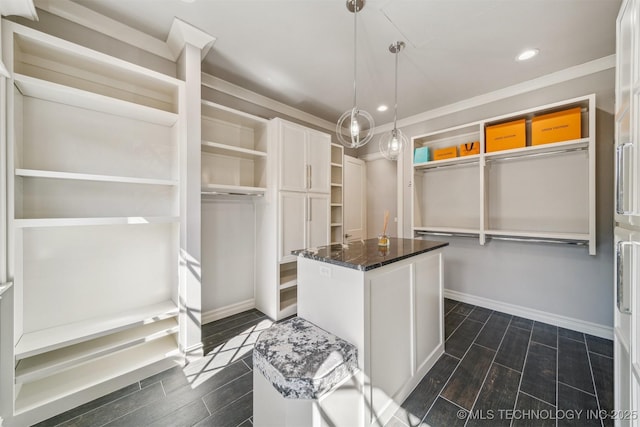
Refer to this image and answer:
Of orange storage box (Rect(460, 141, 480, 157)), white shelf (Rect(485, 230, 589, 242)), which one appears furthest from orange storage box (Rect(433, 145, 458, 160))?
white shelf (Rect(485, 230, 589, 242))

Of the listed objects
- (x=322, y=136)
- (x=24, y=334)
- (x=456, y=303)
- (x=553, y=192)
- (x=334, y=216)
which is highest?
(x=322, y=136)

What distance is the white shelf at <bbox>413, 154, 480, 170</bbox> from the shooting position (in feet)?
10.2

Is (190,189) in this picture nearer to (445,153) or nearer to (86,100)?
(86,100)

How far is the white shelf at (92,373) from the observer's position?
5.22ft

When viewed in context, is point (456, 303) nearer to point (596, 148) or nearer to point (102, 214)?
point (596, 148)

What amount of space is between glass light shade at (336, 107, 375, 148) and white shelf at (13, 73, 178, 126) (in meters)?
1.53

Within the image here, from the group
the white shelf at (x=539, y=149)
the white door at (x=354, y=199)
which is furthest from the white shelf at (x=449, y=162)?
the white door at (x=354, y=199)

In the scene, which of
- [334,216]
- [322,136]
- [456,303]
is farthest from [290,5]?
[456,303]

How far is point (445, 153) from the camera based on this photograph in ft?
11.1

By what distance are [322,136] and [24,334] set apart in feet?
11.1

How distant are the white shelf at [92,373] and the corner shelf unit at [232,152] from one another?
153cm

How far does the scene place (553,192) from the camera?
2.79 meters

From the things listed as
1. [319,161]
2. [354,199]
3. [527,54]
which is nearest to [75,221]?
[319,161]

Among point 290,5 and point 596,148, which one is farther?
point 596,148
